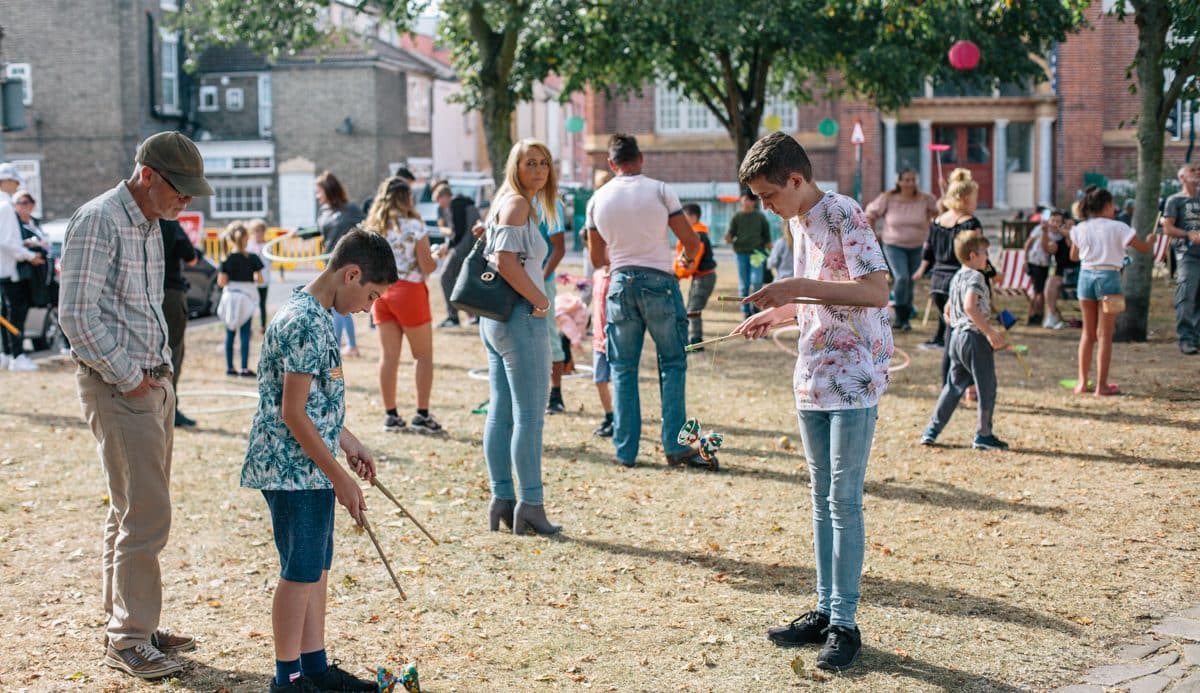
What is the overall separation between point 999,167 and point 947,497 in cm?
3641

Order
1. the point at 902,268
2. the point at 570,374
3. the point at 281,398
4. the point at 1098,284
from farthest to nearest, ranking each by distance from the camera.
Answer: the point at 902,268 → the point at 570,374 → the point at 1098,284 → the point at 281,398

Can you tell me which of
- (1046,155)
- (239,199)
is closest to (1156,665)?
(1046,155)

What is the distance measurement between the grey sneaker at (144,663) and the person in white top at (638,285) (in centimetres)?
416

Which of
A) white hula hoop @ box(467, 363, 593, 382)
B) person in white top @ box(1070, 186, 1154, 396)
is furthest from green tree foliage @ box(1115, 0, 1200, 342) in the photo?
white hula hoop @ box(467, 363, 593, 382)

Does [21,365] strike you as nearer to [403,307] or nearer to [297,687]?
[403,307]

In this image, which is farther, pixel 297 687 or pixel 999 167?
pixel 999 167

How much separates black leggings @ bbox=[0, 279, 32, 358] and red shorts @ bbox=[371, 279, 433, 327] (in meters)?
6.25

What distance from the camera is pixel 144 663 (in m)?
5.39

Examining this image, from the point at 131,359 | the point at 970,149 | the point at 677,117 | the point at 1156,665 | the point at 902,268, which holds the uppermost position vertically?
the point at 677,117

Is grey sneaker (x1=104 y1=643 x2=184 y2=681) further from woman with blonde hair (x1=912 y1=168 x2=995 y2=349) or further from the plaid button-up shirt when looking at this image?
woman with blonde hair (x1=912 y1=168 x2=995 y2=349)

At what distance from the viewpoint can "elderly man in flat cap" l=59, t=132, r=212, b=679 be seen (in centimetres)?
512

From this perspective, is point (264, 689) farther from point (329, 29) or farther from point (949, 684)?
point (329, 29)

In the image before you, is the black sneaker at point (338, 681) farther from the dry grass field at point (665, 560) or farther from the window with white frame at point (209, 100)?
the window with white frame at point (209, 100)

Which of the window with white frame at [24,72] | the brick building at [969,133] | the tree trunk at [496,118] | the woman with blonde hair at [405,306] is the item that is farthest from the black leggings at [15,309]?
the window with white frame at [24,72]
